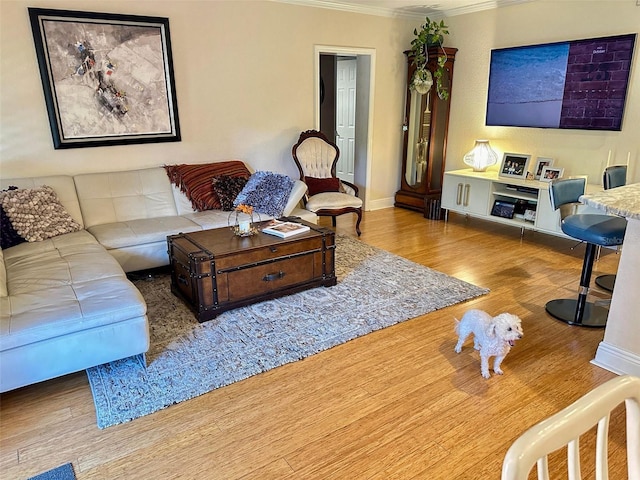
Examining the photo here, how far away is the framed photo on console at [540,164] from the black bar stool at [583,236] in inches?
67.3

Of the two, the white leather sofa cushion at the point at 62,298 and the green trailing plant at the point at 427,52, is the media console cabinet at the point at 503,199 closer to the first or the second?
the green trailing plant at the point at 427,52

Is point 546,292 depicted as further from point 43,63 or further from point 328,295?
point 43,63

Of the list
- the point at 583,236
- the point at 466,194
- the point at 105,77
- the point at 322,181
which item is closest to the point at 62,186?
the point at 105,77

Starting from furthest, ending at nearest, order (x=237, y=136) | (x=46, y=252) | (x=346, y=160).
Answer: (x=346, y=160) < (x=237, y=136) < (x=46, y=252)

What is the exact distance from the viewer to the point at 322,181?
187 inches

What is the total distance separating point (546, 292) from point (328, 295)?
1634 millimetres

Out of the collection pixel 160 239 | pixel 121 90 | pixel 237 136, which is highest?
pixel 121 90

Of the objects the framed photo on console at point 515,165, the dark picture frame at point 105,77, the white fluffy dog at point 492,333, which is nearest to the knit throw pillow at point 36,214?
the dark picture frame at point 105,77

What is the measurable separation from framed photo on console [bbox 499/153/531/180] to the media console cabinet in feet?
0.36

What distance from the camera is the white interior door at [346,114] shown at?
20.1 ft

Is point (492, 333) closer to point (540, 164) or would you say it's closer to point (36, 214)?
point (540, 164)

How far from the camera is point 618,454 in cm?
175

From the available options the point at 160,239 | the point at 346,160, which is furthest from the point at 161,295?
the point at 346,160

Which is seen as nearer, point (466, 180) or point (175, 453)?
point (175, 453)
